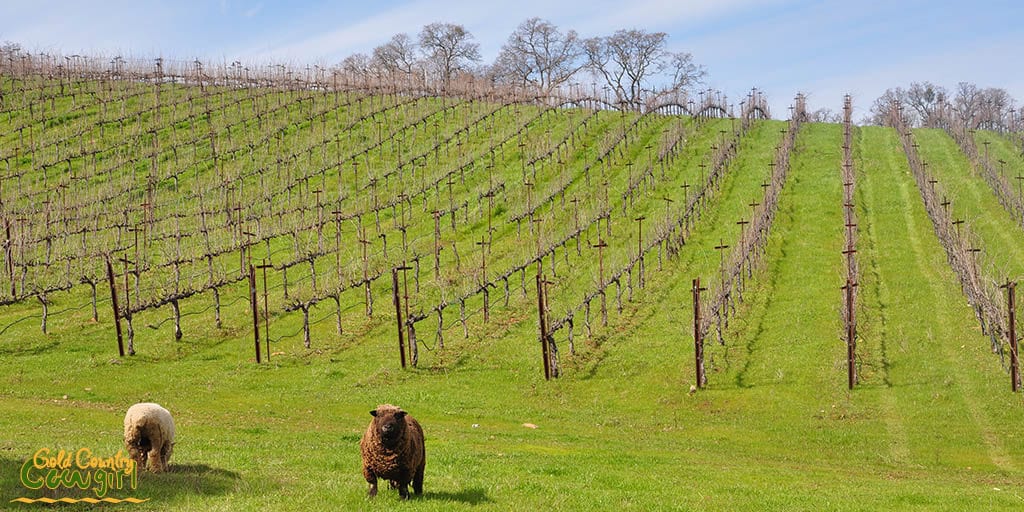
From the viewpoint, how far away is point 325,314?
49.0 metres

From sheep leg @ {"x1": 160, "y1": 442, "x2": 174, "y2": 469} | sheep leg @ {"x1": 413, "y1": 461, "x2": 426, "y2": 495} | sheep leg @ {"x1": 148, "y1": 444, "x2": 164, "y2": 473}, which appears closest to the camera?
sheep leg @ {"x1": 413, "y1": 461, "x2": 426, "y2": 495}

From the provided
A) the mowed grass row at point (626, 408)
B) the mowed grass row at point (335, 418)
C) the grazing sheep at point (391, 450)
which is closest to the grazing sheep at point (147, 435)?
the mowed grass row at point (626, 408)

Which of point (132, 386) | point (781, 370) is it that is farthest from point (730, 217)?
point (132, 386)

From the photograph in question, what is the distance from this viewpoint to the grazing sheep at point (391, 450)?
15328 millimetres

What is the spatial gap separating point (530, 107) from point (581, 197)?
30994 mm

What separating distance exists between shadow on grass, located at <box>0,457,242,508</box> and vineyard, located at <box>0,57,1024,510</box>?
141 mm

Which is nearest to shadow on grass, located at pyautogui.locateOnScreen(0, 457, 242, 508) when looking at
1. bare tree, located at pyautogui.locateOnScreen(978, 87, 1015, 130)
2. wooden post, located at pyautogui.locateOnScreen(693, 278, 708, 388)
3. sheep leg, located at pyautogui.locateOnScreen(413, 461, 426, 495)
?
sheep leg, located at pyautogui.locateOnScreen(413, 461, 426, 495)

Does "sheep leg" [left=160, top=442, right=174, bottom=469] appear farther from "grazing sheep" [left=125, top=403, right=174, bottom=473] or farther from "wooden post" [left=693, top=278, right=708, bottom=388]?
"wooden post" [left=693, top=278, right=708, bottom=388]

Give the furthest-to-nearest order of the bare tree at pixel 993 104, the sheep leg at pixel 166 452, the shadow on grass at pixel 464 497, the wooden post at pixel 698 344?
the bare tree at pixel 993 104 < the wooden post at pixel 698 344 < the sheep leg at pixel 166 452 < the shadow on grass at pixel 464 497

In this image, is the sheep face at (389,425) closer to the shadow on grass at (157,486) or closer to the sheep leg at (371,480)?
the sheep leg at (371,480)

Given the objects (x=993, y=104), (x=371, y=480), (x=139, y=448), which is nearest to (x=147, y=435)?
(x=139, y=448)

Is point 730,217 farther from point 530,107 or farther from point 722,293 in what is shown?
point 530,107

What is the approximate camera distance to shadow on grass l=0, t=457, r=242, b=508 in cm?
1432

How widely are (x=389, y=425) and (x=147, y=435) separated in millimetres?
4924
